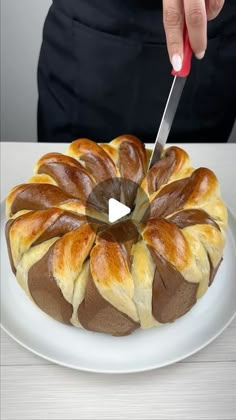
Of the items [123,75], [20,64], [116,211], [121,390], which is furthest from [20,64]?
[121,390]

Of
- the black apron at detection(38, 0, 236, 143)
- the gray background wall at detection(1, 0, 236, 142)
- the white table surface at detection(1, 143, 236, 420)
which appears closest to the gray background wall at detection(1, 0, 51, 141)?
the gray background wall at detection(1, 0, 236, 142)

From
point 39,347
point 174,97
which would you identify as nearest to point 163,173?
point 174,97

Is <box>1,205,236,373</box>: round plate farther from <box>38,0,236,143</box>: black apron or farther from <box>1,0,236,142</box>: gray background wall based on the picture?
<box>1,0,236,142</box>: gray background wall

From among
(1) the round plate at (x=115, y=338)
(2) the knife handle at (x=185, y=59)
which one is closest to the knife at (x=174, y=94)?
(2) the knife handle at (x=185, y=59)

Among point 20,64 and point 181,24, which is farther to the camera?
point 20,64

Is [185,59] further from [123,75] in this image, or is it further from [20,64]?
[20,64]

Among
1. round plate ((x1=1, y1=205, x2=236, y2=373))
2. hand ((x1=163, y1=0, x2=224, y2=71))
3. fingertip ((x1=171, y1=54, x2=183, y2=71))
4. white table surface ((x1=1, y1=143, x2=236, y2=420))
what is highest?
hand ((x1=163, y1=0, x2=224, y2=71))

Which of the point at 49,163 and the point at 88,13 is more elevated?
the point at 88,13

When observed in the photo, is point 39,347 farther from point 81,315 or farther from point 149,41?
point 149,41
